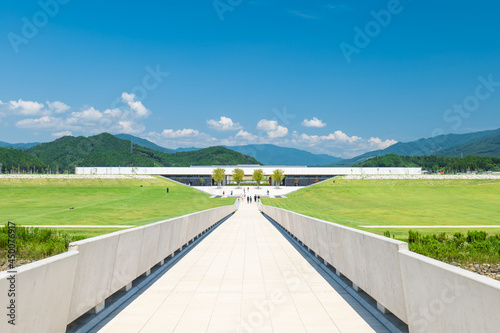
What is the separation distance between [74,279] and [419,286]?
180 inches

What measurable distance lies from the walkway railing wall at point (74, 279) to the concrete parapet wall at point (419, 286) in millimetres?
4408

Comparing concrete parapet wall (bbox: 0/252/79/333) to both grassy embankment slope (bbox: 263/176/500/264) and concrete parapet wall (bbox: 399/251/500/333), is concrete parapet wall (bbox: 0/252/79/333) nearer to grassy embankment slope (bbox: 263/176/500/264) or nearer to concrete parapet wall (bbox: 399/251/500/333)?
concrete parapet wall (bbox: 399/251/500/333)

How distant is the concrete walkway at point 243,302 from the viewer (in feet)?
18.1

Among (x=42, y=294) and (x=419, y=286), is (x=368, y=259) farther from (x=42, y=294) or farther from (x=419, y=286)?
(x=42, y=294)

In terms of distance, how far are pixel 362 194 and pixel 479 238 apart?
6462 centimetres

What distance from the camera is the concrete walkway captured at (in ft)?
18.1

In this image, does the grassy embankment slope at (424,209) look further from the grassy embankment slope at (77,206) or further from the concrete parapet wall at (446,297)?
the grassy embankment slope at (77,206)

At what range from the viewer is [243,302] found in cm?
677

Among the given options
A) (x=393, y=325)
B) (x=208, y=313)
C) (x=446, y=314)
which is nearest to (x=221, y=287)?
(x=208, y=313)

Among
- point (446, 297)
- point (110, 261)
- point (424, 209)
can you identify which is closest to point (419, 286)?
point (446, 297)

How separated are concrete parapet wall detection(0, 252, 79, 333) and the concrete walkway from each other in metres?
0.99

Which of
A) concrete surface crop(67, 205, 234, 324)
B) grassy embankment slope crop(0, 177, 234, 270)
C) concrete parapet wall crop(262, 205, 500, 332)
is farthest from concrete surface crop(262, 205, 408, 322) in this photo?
grassy embankment slope crop(0, 177, 234, 270)

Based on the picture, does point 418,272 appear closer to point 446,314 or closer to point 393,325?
point 446,314

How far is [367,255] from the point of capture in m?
6.61
